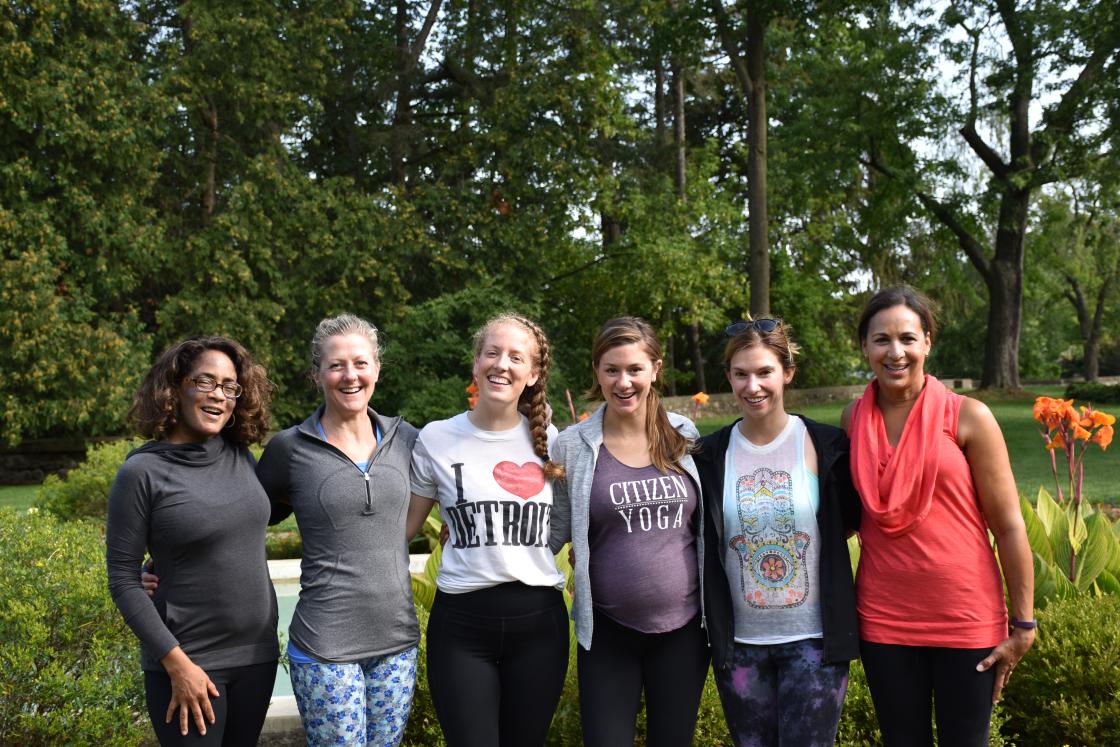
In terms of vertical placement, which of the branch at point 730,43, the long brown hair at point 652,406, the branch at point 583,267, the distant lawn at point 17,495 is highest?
the branch at point 730,43

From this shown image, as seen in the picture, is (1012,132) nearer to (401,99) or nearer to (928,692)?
(401,99)

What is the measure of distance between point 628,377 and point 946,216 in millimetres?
21298

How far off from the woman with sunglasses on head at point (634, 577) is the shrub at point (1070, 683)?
153cm

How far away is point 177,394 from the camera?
2.65 meters

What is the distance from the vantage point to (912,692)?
2629 mm

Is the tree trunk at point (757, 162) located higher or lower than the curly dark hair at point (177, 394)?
higher

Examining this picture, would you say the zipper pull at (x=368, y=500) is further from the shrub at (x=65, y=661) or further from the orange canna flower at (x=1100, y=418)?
the orange canna flower at (x=1100, y=418)

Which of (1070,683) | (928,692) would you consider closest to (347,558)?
(928,692)

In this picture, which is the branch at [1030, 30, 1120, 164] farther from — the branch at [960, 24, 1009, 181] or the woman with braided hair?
the woman with braided hair

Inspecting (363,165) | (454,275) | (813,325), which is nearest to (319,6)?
(363,165)

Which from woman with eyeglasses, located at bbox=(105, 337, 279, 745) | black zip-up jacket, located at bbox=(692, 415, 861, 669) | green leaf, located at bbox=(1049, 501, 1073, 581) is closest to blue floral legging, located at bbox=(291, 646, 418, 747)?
woman with eyeglasses, located at bbox=(105, 337, 279, 745)

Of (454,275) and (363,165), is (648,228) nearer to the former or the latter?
(454,275)

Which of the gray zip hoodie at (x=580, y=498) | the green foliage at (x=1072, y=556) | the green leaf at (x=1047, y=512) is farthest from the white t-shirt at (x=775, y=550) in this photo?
the green leaf at (x=1047, y=512)

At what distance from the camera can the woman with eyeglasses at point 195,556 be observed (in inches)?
96.9
